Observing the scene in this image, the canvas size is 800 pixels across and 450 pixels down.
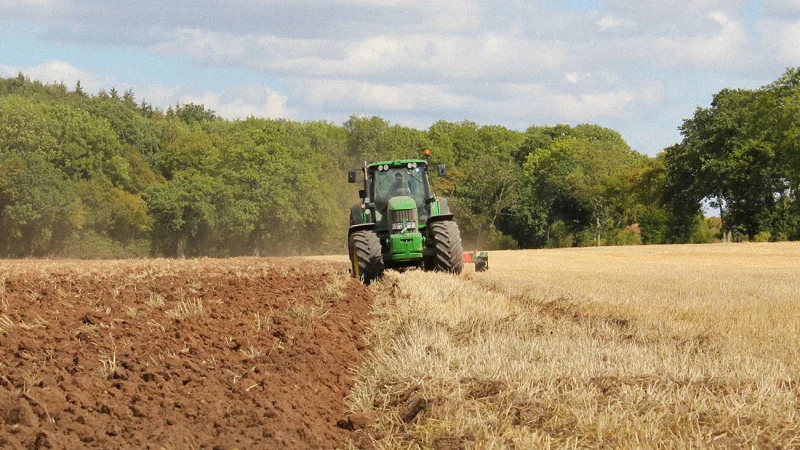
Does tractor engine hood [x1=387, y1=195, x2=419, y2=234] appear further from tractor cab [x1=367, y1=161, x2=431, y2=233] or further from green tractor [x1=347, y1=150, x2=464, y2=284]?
tractor cab [x1=367, y1=161, x2=431, y2=233]

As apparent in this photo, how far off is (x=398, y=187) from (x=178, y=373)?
40.8 feet

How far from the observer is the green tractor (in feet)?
57.8

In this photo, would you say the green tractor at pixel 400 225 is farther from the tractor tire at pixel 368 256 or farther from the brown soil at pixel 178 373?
the brown soil at pixel 178 373

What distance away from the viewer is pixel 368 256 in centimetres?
1733

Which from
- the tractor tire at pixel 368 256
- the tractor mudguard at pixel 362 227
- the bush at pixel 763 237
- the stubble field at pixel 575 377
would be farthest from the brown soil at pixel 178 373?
the bush at pixel 763 237

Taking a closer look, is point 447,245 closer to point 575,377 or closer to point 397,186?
point 397,186

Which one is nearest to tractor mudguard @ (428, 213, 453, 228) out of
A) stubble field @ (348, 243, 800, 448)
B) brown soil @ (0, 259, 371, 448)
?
stubble field @ (348, 243, 800, 448)

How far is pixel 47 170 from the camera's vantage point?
56.2 meters

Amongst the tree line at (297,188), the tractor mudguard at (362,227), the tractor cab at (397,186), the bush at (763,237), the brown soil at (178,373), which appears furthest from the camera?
the tree line at (297,188)

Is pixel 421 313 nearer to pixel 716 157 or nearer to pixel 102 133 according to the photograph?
pixel 716 157

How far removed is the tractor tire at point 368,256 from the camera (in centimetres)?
1733

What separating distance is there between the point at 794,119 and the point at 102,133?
4624 centimetres

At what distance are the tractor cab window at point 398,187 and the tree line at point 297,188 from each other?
1588 inches

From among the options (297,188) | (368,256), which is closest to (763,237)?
(297,188)
